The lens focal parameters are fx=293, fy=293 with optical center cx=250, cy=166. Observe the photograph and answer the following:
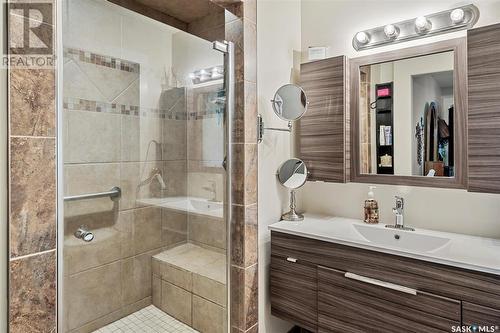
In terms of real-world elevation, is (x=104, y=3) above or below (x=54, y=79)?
above

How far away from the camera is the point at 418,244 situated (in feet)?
5.31

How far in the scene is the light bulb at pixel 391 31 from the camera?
5.71 ft

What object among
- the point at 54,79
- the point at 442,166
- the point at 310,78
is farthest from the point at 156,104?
the point at 442,166

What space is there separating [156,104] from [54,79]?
524 mm

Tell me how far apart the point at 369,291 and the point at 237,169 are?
939mm

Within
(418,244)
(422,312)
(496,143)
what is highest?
(496,143)

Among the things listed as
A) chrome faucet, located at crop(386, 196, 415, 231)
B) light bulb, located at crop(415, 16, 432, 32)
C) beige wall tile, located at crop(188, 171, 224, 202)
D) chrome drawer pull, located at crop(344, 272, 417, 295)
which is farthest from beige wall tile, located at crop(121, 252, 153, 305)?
light bulb, located at crop(415, 16, 432, 32)

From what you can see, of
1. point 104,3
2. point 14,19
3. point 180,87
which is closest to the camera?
point 14,19

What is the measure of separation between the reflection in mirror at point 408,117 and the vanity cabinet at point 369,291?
1.97 feet

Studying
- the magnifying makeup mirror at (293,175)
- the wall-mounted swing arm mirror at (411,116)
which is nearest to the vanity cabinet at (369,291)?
the magnifying makeup mirror at (293,175)

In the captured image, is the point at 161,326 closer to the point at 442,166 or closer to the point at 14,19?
the point at 14,19

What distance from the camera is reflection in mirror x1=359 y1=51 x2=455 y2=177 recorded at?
162 cm

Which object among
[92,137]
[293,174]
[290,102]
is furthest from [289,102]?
[92,137]

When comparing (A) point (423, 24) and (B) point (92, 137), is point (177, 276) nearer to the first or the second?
(B) point (92, 137)
